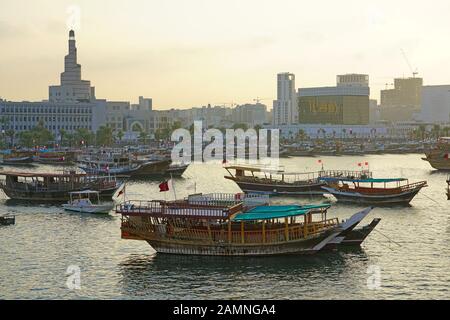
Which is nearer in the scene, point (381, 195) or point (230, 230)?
point (230, 230)

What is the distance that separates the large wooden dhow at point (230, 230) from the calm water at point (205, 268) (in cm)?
68

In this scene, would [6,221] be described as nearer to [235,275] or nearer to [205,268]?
[205,268]

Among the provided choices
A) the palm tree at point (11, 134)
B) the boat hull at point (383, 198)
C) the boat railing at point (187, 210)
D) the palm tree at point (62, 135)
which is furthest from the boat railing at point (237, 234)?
the palm tree at point (11, 134)

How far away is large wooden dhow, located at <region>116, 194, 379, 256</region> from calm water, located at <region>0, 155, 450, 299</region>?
0.68 meters

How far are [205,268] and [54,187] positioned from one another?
32.7 metres

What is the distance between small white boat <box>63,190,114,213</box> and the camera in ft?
194

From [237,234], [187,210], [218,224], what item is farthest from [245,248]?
[187,210]

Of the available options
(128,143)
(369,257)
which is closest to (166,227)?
(369,257)

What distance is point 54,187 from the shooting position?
68312 mm

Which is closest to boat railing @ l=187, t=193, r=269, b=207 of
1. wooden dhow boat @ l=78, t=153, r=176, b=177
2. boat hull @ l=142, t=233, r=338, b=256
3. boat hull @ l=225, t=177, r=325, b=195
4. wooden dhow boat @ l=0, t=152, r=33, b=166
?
boat hull @ l=142, t=233, r=338, b=256

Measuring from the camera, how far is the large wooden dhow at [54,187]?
67625 millimetres

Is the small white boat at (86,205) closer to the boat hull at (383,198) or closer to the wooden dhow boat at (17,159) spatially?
the boat hull at (383,198)
